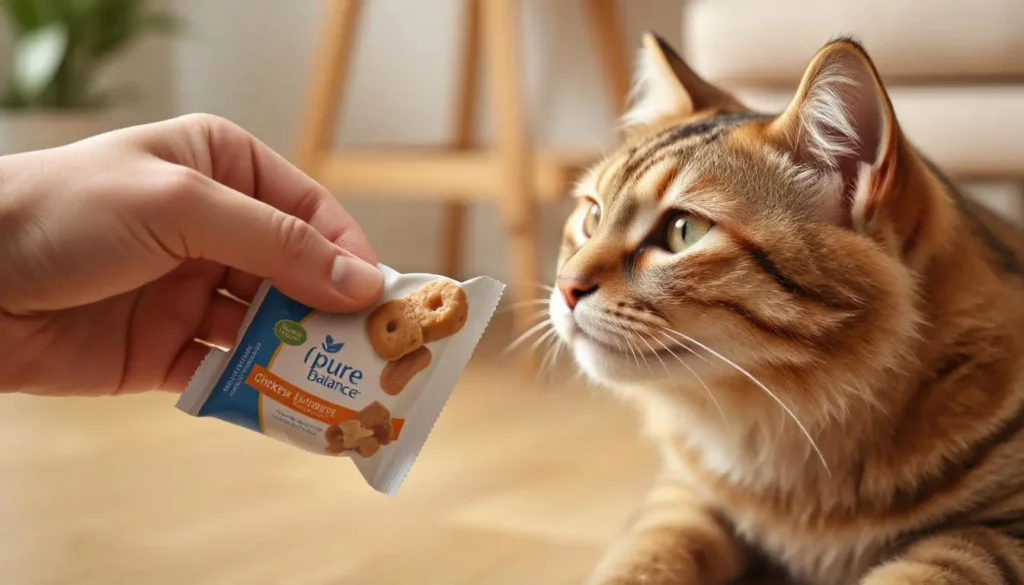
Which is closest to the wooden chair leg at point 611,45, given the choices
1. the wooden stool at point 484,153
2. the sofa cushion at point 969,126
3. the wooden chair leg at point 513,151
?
the wooden stool at point 484,153

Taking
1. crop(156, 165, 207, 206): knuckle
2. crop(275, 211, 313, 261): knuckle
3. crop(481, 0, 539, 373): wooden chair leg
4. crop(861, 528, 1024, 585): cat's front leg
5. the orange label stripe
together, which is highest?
crop(156, 165, 207, 206): knuckle

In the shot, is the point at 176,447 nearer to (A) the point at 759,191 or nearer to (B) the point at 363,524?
(B) the point at 363,524

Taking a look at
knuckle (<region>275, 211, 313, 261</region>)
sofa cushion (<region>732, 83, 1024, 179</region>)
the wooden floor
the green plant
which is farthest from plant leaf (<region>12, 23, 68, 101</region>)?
knuckle (<region>275, 211, 313, 261</region>)

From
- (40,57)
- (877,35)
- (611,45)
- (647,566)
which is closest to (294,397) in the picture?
(647,566)

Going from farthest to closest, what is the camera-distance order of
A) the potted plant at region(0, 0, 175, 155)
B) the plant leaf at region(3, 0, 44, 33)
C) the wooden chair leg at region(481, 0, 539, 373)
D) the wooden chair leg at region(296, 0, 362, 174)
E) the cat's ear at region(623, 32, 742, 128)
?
the plant leaf at region(3, 0, 44, 33), the potted plant at region(0, 0, 175, 155), the wooden chair leg at region(296, 0, 362, 174), the wooden chair leg at region(481, 0, 539, 373), the cat's ear at region(623, 32, 742, 128)

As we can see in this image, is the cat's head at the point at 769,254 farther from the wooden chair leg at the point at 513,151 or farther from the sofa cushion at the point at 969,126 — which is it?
the wooden chair leg at the point at 513,151

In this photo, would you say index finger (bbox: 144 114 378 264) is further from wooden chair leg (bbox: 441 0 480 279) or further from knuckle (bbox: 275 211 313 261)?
wooden chair leg (bbox: 441 0 480 279)
